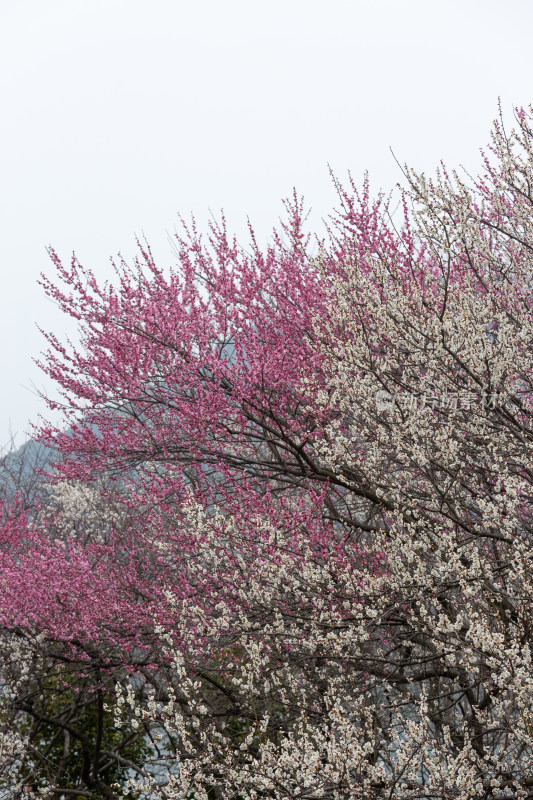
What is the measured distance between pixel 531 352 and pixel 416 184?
4.23ft

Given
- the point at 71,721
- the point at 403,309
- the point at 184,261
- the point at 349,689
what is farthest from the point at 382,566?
the point at 71,721

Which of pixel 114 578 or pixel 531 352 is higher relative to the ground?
pixel 531 352

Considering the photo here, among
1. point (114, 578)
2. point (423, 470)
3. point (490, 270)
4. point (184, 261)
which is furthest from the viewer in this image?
point (114, 578)

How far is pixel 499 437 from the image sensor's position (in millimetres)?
3947

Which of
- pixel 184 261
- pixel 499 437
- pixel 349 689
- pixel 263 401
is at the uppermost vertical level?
pixel 184 261

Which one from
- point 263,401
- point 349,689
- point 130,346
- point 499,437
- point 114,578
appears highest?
point 130,346

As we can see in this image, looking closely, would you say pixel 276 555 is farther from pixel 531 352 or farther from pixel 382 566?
pixel 531 352

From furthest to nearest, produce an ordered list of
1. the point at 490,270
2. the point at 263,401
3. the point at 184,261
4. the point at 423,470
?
the point at 184,261, the point at 263,401, the point at 490,270, the point at 423,470

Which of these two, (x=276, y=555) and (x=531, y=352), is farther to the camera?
(x=276, y=555)

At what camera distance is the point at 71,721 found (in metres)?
8.63

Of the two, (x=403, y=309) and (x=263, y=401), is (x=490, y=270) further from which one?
(x=263, y=401)

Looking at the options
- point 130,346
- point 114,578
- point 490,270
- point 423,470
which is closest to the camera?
point 423,470

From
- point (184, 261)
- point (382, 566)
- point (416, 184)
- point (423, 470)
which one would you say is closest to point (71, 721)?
point (382, 566)

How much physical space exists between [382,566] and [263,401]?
1.88 m
